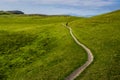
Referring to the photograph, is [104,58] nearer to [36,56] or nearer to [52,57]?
[52,57]

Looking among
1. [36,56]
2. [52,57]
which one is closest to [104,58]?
[52,57]

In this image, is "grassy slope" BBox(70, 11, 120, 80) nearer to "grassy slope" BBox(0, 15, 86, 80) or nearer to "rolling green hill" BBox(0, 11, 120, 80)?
"rolling green hill" BBox(0, 11, 120, 80)

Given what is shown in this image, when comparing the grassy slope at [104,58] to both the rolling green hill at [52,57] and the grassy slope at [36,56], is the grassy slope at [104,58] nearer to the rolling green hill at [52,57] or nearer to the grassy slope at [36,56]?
the rolling green hill at [52,57]

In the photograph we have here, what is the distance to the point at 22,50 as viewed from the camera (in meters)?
67.3

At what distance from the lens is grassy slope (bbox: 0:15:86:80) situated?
140ft

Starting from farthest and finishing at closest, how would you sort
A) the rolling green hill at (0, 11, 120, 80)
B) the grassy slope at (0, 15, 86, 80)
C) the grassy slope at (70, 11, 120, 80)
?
the grassy slope at (0, 15, 86, 80) < the rolling green hill at (0, 11, 120, 80) < the grassy slope at (70, 11, 120, 80)

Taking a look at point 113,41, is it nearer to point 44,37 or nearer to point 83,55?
point 83,55

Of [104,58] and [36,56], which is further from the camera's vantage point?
[36,56]

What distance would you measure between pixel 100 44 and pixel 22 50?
2162 cm

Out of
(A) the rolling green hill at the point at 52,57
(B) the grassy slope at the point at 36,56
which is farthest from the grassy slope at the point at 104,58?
(B) the grassy slope at the point at 36,56

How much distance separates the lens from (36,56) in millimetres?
59156

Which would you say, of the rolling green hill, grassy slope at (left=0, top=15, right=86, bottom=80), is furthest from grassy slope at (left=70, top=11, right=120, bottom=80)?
grassy slope at (left=0, top=15, right=86, bottom=80)

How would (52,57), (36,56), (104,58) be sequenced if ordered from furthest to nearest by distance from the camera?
(36,56) < (52,57) < (104,58)

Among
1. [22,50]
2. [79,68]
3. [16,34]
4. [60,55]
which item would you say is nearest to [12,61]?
[22,50]
